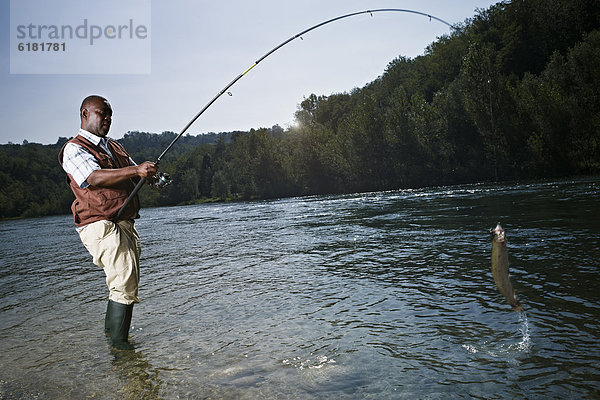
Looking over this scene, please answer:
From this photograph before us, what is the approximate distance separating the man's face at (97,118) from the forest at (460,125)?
25.4 m

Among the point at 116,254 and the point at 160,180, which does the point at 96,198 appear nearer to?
the point at 116,254

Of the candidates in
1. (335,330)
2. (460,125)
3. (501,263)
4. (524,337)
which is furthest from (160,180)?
(460,125)

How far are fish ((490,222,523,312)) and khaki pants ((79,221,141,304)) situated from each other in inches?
142

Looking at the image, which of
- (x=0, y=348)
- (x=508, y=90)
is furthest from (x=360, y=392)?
(x=508, y=90)

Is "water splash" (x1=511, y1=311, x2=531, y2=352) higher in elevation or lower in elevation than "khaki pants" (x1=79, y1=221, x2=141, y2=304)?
lower

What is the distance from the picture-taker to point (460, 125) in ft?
181

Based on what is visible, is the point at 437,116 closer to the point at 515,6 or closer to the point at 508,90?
the point at 508,90

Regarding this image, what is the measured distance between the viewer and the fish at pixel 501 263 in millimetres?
3427

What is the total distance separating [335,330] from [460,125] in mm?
54335

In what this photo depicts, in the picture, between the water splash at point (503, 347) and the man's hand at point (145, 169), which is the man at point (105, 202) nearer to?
the man's hand at point (145, 169)

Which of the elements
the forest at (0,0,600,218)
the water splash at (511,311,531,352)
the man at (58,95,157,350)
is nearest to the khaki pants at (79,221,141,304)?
the man at (58,95,157,350)

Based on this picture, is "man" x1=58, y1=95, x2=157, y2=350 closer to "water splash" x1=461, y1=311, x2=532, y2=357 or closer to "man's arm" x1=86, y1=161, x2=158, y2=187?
"man's arm" x1=86, y1=161, x2=158, y2=187

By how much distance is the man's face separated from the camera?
5.00m

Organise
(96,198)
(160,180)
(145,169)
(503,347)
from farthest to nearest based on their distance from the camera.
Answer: (160,180)
(96,198)
(145,169)
(503,347)
